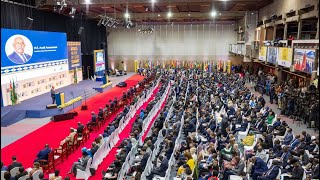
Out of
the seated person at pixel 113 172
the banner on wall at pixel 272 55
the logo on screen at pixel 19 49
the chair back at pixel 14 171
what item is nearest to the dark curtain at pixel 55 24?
the logo on screen at pixel 19 49

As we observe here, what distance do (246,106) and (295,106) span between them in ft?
9.41

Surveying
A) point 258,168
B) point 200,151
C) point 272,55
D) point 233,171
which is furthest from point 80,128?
point 272,55

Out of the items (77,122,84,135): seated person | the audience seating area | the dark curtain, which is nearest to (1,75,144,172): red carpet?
(77,122,84,135): seated person

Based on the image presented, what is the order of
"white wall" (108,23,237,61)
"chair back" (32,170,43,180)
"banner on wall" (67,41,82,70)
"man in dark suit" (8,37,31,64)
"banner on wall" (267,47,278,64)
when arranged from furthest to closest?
"white wall" (108,23,237,61) → "banner on wall" (67,41,82,70) → "man in dark suit" (8,37,31,64) → "banner on wall" (267,47,278,64) → "chair back" (32,170,43,180)

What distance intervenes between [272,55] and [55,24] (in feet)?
56.0

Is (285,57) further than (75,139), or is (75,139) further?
(285,57)

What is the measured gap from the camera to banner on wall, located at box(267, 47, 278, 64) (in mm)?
16819

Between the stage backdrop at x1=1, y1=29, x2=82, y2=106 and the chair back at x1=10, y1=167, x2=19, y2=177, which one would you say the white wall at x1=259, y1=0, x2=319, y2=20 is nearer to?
the chair back at x1=10, y1=167, x2=19, y2=177

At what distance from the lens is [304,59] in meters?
12.3

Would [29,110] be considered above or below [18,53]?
below

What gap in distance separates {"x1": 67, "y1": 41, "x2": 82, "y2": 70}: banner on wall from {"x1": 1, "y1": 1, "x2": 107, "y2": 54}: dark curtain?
0.52 m

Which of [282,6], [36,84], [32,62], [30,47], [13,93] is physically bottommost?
[13,93]

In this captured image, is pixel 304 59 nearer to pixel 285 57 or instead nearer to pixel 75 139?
pixel 285 57

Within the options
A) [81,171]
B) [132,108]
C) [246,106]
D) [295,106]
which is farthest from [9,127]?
[295,106]
